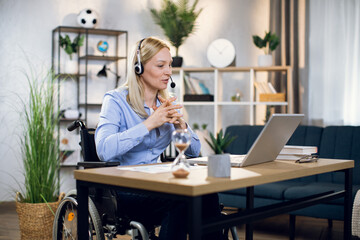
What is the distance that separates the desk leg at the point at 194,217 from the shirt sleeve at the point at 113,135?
69 cm

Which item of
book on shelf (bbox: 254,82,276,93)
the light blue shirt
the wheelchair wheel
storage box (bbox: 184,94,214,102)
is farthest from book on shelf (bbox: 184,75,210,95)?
the wheelchair wheel

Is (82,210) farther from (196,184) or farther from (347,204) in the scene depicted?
(347,204)

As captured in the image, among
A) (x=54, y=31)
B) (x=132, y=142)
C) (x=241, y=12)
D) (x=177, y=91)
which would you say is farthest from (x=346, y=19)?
(x=132, y=142)

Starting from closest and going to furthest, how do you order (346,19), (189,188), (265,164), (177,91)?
(189,188), (265,164), (346,19), (177,91)

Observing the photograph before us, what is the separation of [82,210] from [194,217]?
561 millimetres

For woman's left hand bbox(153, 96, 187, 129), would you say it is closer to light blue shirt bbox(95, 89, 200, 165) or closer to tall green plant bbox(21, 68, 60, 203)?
light blue shirt bbox(95, 89, 200, 165)

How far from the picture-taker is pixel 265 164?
1.76 meters

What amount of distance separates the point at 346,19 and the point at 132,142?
338 centimetres

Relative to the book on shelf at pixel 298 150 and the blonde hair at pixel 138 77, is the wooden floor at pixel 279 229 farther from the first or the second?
the blonde hair at pixel 138 77

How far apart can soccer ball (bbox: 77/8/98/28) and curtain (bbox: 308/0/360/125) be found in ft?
7.54

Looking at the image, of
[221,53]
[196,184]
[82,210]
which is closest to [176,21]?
[221,53]

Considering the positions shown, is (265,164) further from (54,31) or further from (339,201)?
(54,31)

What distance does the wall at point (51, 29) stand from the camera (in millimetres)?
4832

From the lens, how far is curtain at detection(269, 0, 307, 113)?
485 centimetres
